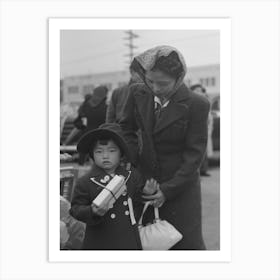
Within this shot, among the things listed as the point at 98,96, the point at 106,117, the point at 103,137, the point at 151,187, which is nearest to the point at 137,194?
the point at 151,187

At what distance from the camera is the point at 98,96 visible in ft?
7.49

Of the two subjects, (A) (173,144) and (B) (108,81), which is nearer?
A: (A) (173,144)

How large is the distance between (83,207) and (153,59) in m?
0.71

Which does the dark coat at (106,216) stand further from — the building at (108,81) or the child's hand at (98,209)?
the building at (108,81)

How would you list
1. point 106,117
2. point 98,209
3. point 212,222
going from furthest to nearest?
point 212,222, point 106,117, point 98,209

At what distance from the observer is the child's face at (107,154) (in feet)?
6.00

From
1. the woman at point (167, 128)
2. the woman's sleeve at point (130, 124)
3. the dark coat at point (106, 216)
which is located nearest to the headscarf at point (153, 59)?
the woman at point (167, 128)

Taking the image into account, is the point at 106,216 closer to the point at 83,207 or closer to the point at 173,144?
the point at 83,207

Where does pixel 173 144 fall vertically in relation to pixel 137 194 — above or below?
above

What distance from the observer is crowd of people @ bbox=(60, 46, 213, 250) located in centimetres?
183

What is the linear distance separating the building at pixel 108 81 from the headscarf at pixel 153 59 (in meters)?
0.27

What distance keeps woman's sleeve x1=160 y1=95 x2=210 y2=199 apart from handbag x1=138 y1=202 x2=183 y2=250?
5.2 inches

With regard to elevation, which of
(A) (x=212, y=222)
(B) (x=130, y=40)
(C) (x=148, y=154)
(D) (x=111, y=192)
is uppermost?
(B) (x=130, y=40)
